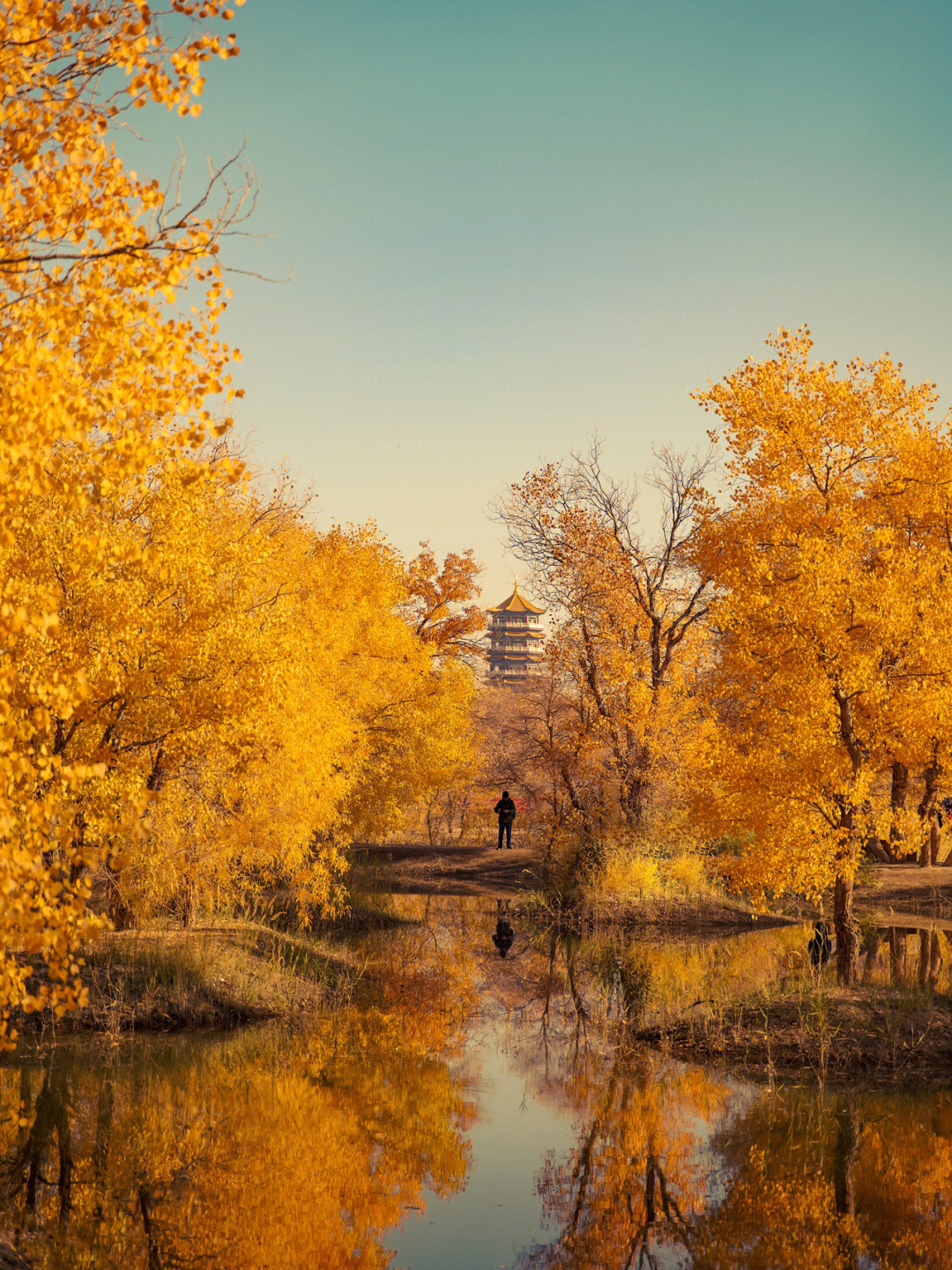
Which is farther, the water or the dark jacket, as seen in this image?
the dark jacket

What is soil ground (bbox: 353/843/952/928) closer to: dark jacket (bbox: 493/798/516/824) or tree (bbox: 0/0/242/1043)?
dark jacket (bbox: 493/798/516/824)

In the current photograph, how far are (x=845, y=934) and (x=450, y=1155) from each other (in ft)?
19.9

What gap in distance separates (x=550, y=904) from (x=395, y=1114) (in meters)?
12.2

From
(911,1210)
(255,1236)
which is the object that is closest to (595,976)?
(911,1210)

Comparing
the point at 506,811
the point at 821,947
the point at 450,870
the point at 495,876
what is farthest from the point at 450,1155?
the point at 506,811

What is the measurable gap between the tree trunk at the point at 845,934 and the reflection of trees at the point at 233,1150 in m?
4.78

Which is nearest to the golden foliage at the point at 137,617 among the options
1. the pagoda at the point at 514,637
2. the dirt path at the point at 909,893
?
the dirt path at the point at 909,893

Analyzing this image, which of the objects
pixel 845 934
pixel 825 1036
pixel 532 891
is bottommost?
pixel 532 891

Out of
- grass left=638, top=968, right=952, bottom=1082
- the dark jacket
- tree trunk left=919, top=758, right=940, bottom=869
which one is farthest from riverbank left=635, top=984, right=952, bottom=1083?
the dark jacket

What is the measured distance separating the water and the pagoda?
61613mm

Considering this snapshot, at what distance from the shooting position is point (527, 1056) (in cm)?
1088

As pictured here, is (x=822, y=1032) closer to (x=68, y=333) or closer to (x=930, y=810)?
(x=68, y=333)

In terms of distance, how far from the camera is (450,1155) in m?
8.24

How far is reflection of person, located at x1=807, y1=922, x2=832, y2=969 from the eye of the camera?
47.8ft
